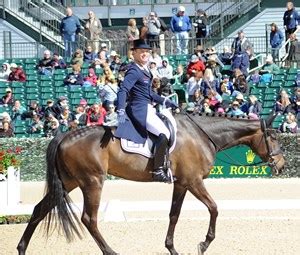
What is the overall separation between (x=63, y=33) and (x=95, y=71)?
3.15 metres

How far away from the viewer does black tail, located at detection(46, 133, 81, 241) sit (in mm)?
11953

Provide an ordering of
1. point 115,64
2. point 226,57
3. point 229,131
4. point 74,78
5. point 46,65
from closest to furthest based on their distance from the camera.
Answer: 1. point 229,131
2. point 74,78
3. point 115,64
4. point 226,57
5. point 46,65

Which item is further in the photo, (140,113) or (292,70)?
(292,70)

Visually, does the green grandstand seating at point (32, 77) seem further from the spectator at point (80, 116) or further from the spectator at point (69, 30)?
the spectator at point (80, 116)

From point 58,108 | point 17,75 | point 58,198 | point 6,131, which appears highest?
point 17,75

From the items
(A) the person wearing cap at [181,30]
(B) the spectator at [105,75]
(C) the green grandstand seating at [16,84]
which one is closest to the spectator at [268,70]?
(A) the person wearing cap at [181,30]

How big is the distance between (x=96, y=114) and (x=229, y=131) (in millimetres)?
10047

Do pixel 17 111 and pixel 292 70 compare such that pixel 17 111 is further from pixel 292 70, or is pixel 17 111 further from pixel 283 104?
pixel 292 70

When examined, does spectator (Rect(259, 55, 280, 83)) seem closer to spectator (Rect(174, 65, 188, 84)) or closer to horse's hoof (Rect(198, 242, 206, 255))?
spectator (Rect(174, 65, 188, 84))

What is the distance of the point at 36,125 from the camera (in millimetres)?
23656

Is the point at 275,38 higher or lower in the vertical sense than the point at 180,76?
higher

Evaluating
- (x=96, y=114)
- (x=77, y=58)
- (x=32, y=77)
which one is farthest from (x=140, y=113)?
(x=32, y=77)

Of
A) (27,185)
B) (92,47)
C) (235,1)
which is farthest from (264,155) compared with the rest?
(235,1)

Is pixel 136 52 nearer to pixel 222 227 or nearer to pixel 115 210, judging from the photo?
pixel 222 227
